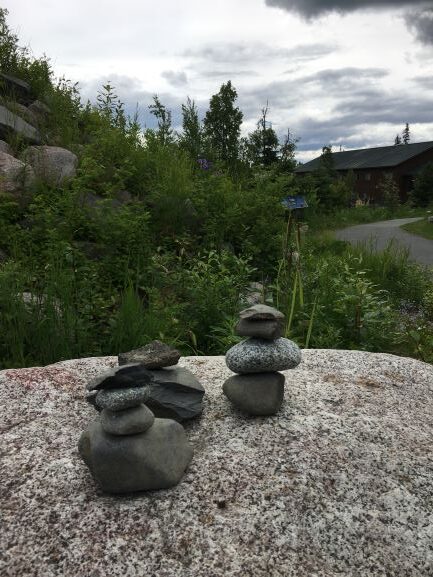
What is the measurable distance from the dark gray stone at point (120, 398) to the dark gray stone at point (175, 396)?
0.52 metres

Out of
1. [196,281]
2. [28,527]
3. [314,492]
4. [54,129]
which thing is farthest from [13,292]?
[54,129]

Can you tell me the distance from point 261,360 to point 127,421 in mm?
900

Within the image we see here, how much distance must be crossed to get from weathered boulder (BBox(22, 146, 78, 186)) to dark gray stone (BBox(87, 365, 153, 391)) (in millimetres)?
5062

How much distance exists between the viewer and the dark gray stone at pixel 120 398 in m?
2.48

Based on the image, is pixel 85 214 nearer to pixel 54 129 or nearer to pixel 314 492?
pixel 54 129

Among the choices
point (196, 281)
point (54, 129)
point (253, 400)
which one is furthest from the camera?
point (54, 129)

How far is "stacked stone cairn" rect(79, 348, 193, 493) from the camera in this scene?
2492mm

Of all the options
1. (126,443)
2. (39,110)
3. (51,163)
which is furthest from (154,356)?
(39,110)

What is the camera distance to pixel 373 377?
12.8ft

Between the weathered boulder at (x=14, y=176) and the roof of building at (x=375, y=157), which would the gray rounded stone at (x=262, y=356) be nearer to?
the weathered boulder at (x=14, y=176)

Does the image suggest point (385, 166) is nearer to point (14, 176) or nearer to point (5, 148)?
point (5, 148)

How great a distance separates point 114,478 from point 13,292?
226 centimetres

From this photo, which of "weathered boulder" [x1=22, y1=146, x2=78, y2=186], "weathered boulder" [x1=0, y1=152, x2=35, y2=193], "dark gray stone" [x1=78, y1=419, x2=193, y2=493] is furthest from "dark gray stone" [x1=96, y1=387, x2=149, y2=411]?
"weathered boulder" [x1=22, y1=146, x2=78, y2=186]

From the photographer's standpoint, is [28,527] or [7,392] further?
[7,392]
